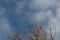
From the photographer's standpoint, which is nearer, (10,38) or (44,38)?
(44,38)

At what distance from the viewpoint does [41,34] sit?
1623 centimetres

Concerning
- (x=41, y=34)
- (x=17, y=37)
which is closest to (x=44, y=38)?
(x=41, y=34)

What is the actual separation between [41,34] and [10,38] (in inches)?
132

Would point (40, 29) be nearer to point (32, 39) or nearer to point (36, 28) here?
point (36, 28)

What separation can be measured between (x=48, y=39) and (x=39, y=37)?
1.33 metres

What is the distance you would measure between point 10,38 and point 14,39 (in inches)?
22.2

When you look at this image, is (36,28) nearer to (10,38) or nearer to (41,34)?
(41,34)

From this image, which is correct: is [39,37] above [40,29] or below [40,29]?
below

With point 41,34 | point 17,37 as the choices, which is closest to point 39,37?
point 41,34

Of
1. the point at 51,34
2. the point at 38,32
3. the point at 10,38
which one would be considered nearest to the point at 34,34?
the point at 38,32

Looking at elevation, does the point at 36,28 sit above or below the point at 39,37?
above

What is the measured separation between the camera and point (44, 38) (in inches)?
643

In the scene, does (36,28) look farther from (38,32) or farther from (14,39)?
(14,39)

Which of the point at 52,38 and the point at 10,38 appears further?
the point at 10,38
